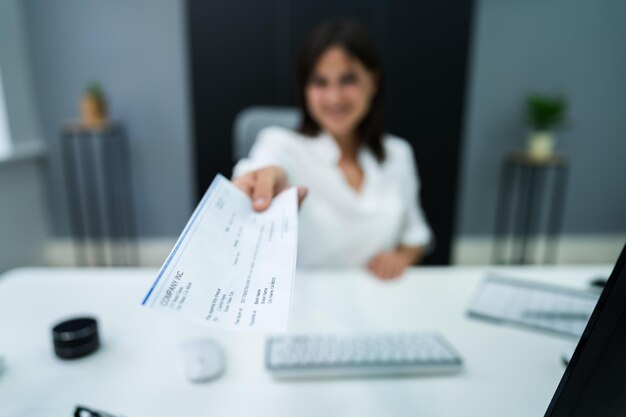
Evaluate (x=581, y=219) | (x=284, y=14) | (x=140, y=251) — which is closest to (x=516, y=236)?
(x=581, y=219)

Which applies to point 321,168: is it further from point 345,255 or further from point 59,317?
point 59,317

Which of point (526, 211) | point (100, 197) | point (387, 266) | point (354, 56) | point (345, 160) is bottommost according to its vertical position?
point (526, 211)

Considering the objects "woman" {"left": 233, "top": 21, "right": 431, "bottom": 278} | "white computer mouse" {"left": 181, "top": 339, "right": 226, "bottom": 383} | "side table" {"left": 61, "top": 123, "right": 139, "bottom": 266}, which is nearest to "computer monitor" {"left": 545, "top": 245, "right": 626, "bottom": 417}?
"white computer mouse" {"left": 181, "top": 339, "right": 226, "bottom": 383}

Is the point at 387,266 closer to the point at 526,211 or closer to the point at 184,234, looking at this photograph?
the point at 184,234

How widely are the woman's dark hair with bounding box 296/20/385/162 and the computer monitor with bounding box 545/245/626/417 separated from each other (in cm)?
92

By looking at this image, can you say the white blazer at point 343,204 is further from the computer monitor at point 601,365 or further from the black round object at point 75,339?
the computer monitor at point 601,365

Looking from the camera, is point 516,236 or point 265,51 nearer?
point 265,51

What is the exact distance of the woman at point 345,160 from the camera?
1.09 m

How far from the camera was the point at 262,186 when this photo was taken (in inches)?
20.0

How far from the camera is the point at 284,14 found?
6.00ft

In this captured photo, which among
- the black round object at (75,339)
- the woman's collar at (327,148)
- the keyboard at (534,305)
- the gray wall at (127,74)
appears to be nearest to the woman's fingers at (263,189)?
the black round object at (75,339)

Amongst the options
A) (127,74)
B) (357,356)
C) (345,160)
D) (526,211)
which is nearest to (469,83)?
(526,211)

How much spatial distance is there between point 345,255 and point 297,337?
0.53 meters

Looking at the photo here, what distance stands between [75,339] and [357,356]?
1.32 ft
